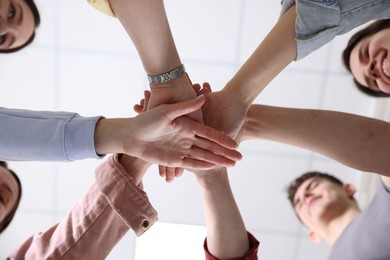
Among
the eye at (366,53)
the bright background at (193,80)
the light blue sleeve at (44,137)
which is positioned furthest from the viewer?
the bright background at (193,80)

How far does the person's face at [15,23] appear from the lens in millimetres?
1453

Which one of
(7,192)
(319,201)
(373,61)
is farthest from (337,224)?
(7,192)

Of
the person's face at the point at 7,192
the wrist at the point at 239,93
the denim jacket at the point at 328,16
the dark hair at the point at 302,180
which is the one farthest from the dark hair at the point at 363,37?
the person's face at the point at 7,192

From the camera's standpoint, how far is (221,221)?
1066 mm

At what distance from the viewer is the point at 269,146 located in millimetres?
1934

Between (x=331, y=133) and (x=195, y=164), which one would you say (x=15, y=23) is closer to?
(x=195, y=164)

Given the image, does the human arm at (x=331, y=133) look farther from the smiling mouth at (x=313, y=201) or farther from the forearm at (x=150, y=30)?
the smiling mouth at (x=313, y=201)

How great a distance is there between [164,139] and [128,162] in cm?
13

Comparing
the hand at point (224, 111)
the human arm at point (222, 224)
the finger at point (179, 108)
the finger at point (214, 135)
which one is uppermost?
the finger at point (179, 108)

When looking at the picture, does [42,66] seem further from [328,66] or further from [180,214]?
[328,66]

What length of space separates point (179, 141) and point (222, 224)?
0.25 metres

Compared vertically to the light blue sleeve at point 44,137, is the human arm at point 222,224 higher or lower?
lower

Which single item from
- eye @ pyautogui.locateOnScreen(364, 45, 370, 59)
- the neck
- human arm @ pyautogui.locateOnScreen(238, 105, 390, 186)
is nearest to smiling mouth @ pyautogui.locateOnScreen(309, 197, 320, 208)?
the neck

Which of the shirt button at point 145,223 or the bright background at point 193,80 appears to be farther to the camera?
the bright background at point 193,80
